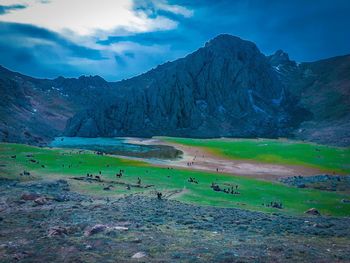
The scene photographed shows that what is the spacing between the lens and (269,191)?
4497 centimetres

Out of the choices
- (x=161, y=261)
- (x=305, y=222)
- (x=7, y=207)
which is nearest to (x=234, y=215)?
(x=305, y=222)

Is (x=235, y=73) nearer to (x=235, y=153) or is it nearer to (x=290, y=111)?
(x=290, y=111)

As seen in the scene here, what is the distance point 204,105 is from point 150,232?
156294 mm

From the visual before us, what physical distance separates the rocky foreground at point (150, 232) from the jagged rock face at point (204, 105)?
12637 centimetres

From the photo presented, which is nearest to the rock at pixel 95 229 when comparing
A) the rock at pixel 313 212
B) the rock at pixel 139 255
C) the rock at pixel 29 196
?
→ the rock at pixel 139 255

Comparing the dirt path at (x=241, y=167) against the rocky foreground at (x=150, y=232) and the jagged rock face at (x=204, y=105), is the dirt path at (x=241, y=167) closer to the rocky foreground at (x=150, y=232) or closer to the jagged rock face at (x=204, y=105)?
the rocky foreground at (x=150, y=232)

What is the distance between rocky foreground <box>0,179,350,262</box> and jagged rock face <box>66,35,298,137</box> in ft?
415

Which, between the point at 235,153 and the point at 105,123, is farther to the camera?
the point at 105,123

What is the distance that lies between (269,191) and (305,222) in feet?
50.4

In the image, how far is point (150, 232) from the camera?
23.5 meters

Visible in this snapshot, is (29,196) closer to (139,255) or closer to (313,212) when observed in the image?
(139,255)

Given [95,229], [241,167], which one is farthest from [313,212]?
[241,167]

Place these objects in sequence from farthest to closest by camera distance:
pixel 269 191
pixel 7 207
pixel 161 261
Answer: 1. pixel 269 191
2. pixel 7 207
3. pixel 161 261

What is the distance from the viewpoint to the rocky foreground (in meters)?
18.9
